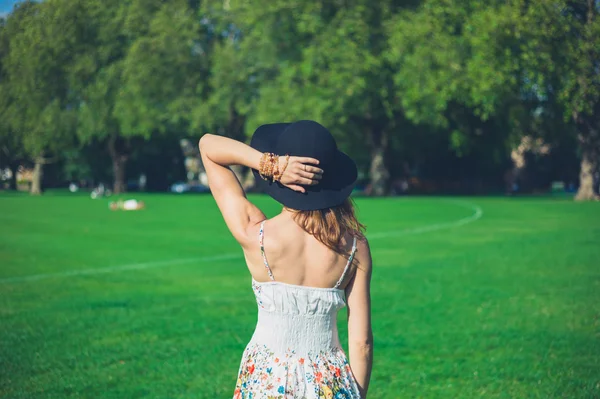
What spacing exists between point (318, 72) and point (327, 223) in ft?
154

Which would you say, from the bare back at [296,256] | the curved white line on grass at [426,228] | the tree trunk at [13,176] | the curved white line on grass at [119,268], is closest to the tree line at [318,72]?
the curved white line on grass at [426,228]

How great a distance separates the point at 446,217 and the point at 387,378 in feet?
74.5

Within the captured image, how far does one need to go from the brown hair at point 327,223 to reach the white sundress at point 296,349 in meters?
0.11

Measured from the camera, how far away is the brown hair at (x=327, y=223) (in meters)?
2.92

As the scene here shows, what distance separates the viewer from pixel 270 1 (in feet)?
164

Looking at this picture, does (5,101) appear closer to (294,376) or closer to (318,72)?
(318,72)

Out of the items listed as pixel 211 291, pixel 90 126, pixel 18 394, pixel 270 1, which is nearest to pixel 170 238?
pixel 211 291

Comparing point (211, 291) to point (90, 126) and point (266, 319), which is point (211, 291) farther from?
point (90, 126)

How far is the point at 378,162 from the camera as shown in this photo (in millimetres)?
55656

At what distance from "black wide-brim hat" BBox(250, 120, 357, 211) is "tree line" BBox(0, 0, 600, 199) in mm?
40399

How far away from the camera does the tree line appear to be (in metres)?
42.5

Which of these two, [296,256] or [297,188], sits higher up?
[297,188]

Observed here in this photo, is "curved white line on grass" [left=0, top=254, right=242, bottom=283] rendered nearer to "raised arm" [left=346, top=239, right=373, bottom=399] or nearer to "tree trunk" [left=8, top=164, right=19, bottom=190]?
"raised arm" [left=346, top=239, right=373, bottom=399]

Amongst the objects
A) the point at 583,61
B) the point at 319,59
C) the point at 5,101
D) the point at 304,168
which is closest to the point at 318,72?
the point at 319,59
